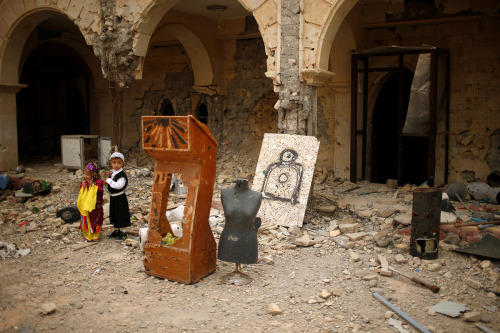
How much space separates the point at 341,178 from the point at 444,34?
139 inches

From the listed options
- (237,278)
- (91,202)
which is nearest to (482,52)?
(237,278)

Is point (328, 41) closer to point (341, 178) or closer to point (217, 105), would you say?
point (341, 178)

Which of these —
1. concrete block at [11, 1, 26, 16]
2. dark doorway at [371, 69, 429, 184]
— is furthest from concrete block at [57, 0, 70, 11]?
dark doorway at [371, 69, 429, 184]

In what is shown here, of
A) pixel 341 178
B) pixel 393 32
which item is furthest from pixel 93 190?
pixel 393 32

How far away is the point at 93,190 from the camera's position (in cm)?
567

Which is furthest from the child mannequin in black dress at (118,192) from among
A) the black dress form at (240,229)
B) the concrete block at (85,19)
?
the concrete block at (85,19)

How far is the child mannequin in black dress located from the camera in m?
5.60

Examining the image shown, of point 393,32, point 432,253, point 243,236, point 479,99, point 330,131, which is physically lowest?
point 432,253

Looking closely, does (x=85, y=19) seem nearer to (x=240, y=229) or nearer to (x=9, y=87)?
(x=9, y=87)

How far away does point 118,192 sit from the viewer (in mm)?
5715

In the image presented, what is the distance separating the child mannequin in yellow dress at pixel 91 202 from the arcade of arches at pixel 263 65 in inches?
117

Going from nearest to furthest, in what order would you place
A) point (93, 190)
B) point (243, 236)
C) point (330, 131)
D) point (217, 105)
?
point (243, 236), point (93, 190), point (330, 131), point (217, 105)

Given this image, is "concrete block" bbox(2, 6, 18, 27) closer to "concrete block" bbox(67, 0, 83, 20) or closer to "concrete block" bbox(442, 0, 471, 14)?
"concrete block" bbox(67, 0, 83, 20)

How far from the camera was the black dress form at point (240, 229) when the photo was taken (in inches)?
174
